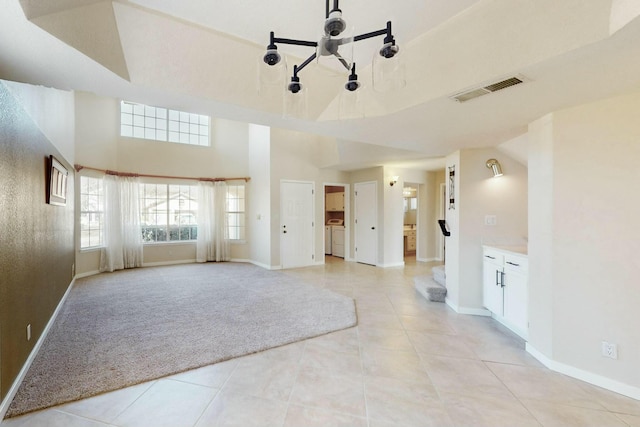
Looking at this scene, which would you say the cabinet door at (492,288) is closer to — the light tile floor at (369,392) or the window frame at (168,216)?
the light tile floor at (369,392)

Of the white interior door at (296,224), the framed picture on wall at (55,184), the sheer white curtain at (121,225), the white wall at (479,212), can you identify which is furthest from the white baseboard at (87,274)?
the white wall at (479,212)

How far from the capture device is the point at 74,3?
1.41 metres

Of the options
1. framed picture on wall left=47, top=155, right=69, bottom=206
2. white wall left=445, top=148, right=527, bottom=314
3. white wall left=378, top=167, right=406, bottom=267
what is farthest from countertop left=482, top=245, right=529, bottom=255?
framed picture on wall left=47, top=155, right=69, bottom=206

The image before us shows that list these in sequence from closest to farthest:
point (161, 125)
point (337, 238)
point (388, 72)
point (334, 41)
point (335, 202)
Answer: point (334, 41) < point (388, 72) < point (161, 125) < point (337, 238) < point (335, 202)

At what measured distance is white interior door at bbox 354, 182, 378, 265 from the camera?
21.3 ft

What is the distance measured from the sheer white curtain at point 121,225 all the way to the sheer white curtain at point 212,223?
1.32 metres

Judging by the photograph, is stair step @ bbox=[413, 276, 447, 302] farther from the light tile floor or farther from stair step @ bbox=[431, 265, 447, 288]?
the light tile floor

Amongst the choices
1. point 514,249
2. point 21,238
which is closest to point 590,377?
point 514,249

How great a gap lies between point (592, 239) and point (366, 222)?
465cm

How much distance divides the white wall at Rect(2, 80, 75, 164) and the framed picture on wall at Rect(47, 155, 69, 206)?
1.05ft

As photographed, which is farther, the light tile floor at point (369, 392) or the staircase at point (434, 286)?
the staircase at point (434, 286)

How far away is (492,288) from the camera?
3297 mm

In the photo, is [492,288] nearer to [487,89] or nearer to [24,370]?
[487,89]

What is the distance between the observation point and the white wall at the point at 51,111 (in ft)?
7.68
